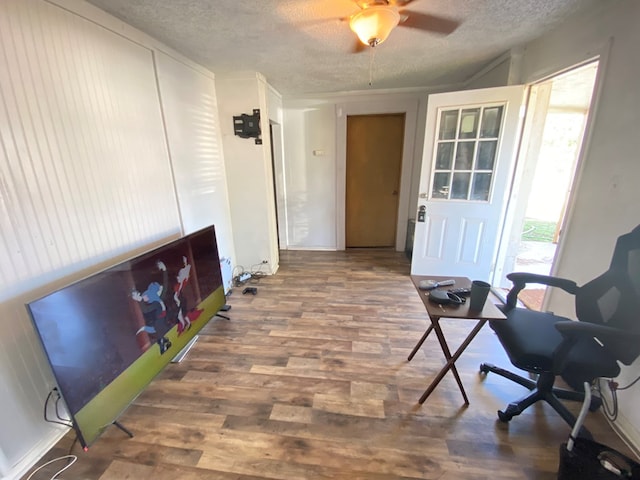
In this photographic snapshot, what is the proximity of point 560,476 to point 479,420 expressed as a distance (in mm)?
373

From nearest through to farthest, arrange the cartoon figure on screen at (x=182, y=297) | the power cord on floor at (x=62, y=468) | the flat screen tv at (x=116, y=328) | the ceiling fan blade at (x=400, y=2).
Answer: the flat screen tv at (x=116, y=328), the power cord on floor at (x=62, y=468), the ceiling fan blade at (x=400, y=2), the cartoon figure on screen at (x=182, y=297)

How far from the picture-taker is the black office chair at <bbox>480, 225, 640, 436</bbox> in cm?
120

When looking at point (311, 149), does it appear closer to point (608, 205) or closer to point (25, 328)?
point (608, 205)

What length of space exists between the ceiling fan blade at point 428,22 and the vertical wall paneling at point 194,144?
1.82 meters

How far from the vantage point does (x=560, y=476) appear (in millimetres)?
1142

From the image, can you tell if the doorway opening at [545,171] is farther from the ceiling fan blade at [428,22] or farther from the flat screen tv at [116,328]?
the flat screen tv at [116,328]

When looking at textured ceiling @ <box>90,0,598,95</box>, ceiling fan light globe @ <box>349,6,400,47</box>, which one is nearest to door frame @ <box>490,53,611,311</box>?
textured ceiling @ <box>90,0,598,95</box>

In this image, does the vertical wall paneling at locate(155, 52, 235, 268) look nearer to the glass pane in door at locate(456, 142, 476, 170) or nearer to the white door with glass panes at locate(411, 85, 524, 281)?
the white door with glass panes at locate(411, 85, 524, 281)

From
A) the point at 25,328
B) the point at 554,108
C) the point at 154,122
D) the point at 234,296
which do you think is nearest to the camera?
the point at 25,328

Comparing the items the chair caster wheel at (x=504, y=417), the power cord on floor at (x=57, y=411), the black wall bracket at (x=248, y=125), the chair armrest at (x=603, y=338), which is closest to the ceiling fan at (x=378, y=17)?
the black wall bracket at (x=248, y=125)

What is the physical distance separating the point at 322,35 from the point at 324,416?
255 centimetres

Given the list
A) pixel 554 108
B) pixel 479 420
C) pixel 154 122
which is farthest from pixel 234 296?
pixel 554 108

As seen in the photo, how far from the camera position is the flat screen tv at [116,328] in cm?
115

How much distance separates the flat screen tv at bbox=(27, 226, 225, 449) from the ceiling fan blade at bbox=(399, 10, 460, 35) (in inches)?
83.9
